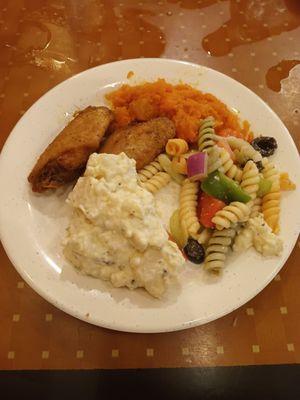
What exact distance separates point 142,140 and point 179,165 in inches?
9.2

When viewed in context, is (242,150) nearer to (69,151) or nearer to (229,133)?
(229,133)

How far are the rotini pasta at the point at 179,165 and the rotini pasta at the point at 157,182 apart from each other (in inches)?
2.4

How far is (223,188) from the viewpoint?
73.3 inches

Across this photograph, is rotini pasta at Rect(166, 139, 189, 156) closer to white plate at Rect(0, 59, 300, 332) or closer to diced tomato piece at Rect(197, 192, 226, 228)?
diced tomato piece at Rect(197, 192, 226, 228)

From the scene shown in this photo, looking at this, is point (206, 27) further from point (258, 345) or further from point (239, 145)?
point (258, 345)

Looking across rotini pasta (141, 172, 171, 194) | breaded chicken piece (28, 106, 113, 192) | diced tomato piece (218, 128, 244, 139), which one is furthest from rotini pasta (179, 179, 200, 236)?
breaded chicken piece (28, 106, 113, 192)

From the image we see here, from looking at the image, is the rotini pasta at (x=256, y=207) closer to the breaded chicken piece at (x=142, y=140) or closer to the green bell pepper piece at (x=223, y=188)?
the green bell pepper piece at (x=223, y=188)

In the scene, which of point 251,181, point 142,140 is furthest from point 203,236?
point 142,140

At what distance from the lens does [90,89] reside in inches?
88.6

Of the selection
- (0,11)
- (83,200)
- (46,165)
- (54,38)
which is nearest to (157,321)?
(83,200)

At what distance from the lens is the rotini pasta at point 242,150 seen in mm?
1950

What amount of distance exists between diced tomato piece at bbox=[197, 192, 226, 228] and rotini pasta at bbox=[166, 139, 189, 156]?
254 mm

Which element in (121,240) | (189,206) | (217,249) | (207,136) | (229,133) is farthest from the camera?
(229,133)

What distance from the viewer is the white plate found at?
160 centimetres
